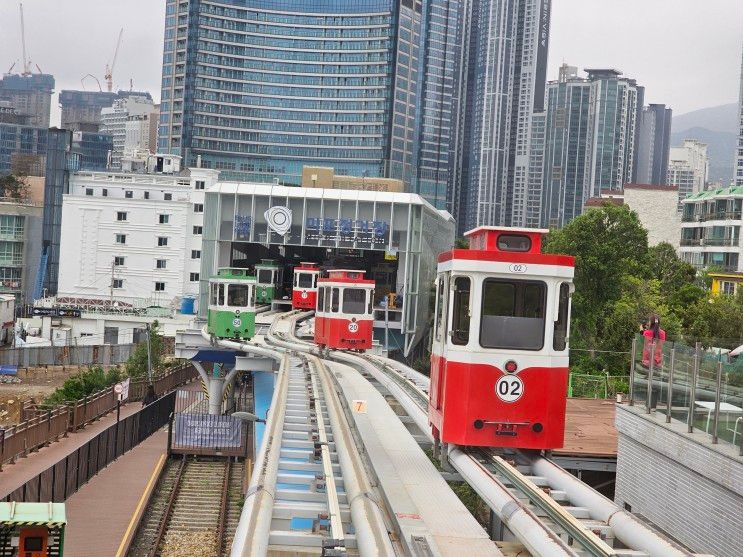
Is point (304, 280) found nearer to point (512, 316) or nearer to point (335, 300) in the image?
point (335, 300)

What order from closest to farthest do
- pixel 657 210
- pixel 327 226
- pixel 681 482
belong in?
1. pixel 681 482
2. pixel 327 226
3. pixel 657 210

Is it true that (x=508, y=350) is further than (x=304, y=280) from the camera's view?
No

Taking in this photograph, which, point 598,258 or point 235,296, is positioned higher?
point 598,258

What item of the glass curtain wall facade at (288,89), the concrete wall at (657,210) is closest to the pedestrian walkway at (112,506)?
the concrete wall at (657,210)

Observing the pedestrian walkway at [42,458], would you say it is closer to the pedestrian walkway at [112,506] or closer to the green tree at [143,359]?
the pedestrian walkway at [112,506]

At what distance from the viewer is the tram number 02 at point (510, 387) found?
1123cm

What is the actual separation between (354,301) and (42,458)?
30.1ft

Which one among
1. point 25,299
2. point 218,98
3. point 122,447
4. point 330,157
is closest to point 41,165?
point 218,98

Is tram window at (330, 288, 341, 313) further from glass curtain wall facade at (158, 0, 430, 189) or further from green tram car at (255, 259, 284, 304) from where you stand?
glass curtain wall facade at (158, 0, 430, 189)

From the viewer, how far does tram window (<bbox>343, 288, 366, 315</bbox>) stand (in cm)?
3027

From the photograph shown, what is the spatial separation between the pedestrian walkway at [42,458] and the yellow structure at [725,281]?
33.6m

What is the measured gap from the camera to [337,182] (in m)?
86.2

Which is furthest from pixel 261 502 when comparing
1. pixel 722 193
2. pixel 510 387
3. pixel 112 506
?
pixel 722 193

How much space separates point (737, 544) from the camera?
11.1 m
